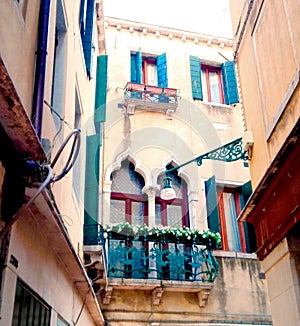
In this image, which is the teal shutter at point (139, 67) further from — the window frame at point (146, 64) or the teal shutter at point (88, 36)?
the teal shutter at point (88, 36)

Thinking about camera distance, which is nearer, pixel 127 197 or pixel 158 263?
pixel 158 263

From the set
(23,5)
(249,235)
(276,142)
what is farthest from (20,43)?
(249,235)

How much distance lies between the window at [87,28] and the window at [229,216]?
15.6ft

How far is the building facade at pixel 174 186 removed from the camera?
Result: 1013 centimetres

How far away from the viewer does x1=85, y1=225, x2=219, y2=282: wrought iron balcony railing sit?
10196mm

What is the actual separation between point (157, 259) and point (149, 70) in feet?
19.9

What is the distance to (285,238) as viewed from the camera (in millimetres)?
4875

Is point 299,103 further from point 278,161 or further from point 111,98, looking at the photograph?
point 111,98

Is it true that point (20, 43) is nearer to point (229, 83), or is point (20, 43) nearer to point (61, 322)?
point (61, 322)

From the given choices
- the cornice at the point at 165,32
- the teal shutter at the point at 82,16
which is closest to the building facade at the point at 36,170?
the teal shutter at the point at 82,16

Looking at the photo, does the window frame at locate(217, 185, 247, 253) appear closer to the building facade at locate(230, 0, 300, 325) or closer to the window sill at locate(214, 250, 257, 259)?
the window sill at locate(214, 250, 257, 259)

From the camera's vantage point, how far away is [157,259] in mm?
10352

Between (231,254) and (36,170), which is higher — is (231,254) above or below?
above

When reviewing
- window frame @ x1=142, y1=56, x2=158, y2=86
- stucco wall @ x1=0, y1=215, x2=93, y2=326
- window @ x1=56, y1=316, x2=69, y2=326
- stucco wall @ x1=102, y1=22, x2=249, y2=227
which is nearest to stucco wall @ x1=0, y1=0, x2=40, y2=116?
stucco wall @ x1=0, y1=215, x2=93, y2=326
